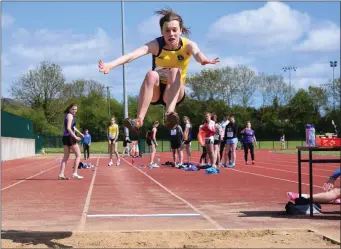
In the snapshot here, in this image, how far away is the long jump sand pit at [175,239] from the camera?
5414 mm

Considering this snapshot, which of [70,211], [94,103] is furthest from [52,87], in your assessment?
[70,211]

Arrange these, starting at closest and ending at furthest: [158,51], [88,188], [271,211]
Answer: [158,51], [271,211], [88,188]

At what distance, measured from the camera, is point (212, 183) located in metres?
12.3

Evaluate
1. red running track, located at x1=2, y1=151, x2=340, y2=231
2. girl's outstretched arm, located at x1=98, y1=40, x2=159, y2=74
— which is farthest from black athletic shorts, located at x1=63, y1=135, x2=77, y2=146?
girl's outstretched arm, located at x1=98, y1=40, x2=159, y2=74

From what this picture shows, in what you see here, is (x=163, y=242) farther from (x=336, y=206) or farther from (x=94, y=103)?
(x=94, y=103)

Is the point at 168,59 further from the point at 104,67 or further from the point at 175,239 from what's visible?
the point at 175,239

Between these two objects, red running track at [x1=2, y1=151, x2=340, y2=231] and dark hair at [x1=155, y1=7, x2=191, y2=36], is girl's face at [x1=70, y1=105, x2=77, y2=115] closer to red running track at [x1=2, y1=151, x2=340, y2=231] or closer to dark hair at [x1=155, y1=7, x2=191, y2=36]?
red running track at [x1=2, y1=151, x2=340, y2=231]

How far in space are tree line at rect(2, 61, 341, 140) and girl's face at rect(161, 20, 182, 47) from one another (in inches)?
67.6

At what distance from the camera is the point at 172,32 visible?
5.05 m

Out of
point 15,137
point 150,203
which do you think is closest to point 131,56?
point 150,203

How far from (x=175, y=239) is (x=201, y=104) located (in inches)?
191

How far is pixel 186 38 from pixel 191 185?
686 centimetres

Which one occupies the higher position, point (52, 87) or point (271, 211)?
point (52, 87)

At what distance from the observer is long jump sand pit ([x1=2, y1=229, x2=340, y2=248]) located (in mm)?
5414
